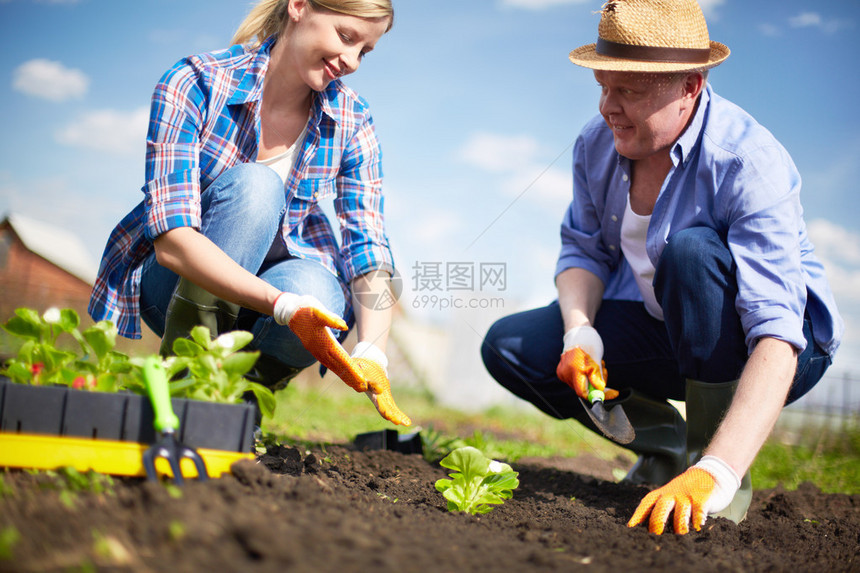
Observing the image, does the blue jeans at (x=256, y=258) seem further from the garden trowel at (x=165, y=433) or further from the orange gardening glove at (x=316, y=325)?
the garden trowel at (x=165, y=433)

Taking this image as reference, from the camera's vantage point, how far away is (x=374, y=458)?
1.98 metres

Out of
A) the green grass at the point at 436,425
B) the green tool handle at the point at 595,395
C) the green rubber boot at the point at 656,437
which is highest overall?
the green tool handle at the point at 595,395

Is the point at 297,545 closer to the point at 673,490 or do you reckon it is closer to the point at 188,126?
the point at 673,490

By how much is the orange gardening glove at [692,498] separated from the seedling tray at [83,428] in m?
0.89

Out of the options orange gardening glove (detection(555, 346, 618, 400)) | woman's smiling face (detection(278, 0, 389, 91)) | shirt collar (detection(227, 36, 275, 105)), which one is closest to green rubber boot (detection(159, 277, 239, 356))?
shirt collar (detection(227, 36, 275, 105))

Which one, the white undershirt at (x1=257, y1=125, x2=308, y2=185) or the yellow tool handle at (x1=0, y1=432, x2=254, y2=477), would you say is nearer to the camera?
the yellow tool handle at (x1=0, y1=432, x2=254, y2=477)

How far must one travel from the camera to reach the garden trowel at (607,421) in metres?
1.76

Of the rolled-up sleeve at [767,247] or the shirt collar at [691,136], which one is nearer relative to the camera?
the rolled-up sleeve at [767,247]

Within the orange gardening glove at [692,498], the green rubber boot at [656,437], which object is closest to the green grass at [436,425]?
the green rubber boot at [656,437]

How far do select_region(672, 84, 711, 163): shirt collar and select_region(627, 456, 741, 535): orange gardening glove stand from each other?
839mm

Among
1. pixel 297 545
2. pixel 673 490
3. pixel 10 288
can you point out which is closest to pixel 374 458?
pixel 673 490

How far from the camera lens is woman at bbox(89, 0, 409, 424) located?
1643 millimetres

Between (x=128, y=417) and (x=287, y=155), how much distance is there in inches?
46.0

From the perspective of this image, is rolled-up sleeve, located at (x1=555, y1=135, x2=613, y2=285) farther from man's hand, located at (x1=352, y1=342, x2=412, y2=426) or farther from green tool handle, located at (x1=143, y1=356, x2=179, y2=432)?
green tool handle, located at (x1=143, y1=356, x2=179, y2=432)
